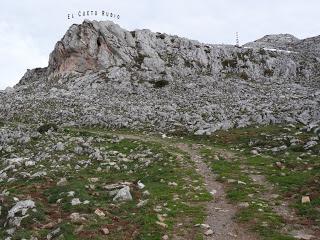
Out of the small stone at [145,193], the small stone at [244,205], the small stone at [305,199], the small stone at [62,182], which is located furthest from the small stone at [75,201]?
the small stone at [305,199]

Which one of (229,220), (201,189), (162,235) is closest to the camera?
(162,235)

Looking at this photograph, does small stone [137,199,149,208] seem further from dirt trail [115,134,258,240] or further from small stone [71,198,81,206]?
dirt trail [115,134,258,240]

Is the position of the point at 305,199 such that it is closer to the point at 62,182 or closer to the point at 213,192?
the point at 213,192

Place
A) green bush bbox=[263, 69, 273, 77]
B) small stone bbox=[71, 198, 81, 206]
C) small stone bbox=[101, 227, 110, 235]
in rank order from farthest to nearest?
green bush bbox=[263, 69, 273, 77] → small stone bbox=[71, 198, 81, 206] → small stone bbox=[101, 227, 110, 235]

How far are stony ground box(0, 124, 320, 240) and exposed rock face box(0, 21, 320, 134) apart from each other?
36.2ft

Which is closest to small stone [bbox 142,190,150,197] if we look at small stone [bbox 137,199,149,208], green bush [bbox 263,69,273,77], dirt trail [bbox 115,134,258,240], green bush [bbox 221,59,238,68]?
small stone [bbox 137,199,149,208]

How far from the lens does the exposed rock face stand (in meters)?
49.6

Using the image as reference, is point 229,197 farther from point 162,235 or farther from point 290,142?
point 290,142

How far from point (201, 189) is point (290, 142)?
531 inches

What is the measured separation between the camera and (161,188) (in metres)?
21.0

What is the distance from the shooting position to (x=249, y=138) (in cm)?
3609

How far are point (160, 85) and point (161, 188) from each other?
5438 centimetres

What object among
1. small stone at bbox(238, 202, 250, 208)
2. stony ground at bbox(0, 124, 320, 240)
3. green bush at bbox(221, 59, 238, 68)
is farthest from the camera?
green bush at bbox(221, 59, 238, 68)

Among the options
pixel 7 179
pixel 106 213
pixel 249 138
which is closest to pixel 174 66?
pixel 249 138
